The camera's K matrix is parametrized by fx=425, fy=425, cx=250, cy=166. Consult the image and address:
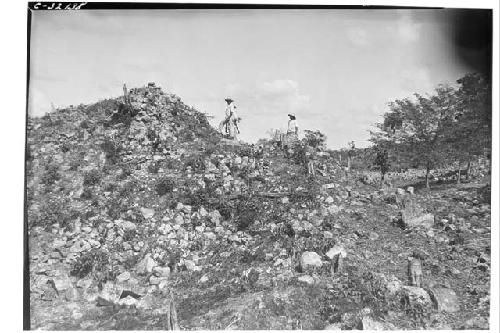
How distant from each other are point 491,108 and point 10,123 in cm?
632

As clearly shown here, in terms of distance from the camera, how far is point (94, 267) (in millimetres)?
5508

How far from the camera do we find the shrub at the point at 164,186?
5852 mm

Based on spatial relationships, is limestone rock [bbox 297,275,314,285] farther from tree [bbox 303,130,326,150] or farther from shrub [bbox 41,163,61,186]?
shrub [bbox 41,163,61,186]

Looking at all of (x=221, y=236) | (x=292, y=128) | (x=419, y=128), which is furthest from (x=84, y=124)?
(x=419, y=128)

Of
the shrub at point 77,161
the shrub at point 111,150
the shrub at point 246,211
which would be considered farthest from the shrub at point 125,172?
the shrub at point 246,211

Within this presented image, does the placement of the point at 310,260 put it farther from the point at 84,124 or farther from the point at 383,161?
the point at 84,124

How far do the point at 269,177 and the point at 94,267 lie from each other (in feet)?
8.56

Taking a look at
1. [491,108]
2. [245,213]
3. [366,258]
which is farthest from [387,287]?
[491,108]

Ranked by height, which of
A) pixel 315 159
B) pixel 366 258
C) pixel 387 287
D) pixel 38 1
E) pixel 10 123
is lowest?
pixel 387 287

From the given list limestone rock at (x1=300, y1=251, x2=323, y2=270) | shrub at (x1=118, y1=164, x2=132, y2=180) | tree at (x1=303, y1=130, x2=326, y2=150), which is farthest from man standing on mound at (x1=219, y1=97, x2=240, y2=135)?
limestone rock at (x1=300, y1=251, x2=323, y2=270)

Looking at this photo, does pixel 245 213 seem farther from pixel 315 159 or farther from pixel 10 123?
pixel 10 123

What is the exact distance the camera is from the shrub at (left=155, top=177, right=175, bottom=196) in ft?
19.2

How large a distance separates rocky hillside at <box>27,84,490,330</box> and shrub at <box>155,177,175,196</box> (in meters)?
0.02

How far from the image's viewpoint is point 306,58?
18.8 ft
